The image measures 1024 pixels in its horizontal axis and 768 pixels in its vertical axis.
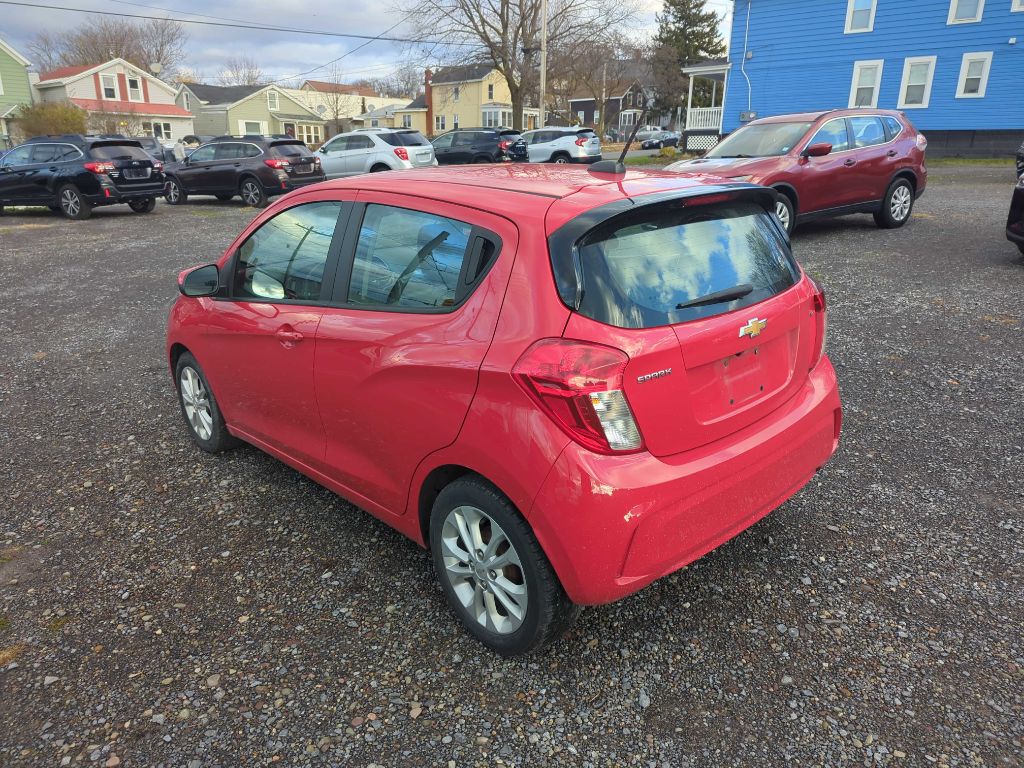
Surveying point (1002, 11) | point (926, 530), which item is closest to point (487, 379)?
point (926, 530)

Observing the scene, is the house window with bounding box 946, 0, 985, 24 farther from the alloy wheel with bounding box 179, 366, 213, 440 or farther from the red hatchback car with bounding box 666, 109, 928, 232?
the alloy wheel with bounding box 179, 366, 213, 440

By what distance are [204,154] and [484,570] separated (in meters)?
19.1

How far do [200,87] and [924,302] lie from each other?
243 ft

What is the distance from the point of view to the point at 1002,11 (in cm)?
2372

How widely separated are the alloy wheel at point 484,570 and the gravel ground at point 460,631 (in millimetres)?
163

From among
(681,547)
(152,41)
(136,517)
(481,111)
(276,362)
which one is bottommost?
(136,517)

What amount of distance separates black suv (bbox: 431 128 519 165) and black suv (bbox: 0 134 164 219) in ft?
31.9

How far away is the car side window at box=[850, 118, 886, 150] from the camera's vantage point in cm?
1011

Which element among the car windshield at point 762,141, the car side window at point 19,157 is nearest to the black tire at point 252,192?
the car side window at point 19,157

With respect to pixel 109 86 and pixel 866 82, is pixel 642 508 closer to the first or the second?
pixel 866 82

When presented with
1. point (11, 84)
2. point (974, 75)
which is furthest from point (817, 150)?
point (11, 84)

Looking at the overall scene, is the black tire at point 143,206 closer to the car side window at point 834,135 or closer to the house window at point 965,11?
the car side window at point 834,135

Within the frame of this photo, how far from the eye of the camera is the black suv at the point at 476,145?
23.7 m

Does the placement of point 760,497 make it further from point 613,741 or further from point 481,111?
point 481,111
